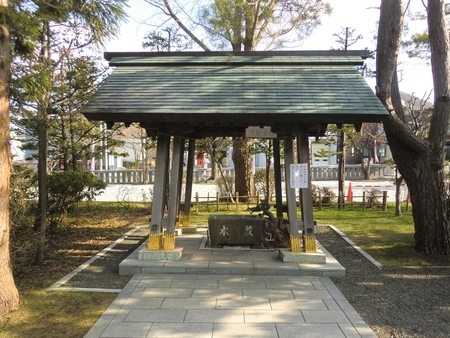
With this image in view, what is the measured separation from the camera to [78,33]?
8.55m

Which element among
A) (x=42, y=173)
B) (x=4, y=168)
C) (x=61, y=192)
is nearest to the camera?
(x=4, y=168)

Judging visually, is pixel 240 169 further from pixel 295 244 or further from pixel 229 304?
pixel 229 304

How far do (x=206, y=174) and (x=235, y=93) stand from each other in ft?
79.1

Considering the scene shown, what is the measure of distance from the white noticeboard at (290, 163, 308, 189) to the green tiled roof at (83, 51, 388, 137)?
2.34 feet

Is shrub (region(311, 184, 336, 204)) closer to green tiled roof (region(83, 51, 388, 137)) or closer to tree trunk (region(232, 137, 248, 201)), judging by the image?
tree trunk (region(232, 137, 248, 201))

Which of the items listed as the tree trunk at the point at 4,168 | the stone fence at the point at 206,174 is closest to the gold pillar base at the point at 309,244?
the tree trunk at the point at 4,168

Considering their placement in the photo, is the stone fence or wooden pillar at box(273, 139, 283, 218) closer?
wooden pillar at box(273, 139, 283, 218)

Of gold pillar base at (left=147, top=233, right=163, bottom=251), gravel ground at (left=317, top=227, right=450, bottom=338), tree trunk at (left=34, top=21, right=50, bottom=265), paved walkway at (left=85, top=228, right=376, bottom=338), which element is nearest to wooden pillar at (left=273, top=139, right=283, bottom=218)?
gravel ground at (left=317, top=227, right=450, bottom=338)

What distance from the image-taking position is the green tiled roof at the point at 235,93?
20.2ft

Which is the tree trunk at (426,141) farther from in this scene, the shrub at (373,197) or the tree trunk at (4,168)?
the shrub at (373,197)

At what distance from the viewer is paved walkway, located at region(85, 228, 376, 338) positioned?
4188mm

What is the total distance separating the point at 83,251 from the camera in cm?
809

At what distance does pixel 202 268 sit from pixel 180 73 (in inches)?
161

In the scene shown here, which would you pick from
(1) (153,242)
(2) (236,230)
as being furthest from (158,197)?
(2) (236,230)
